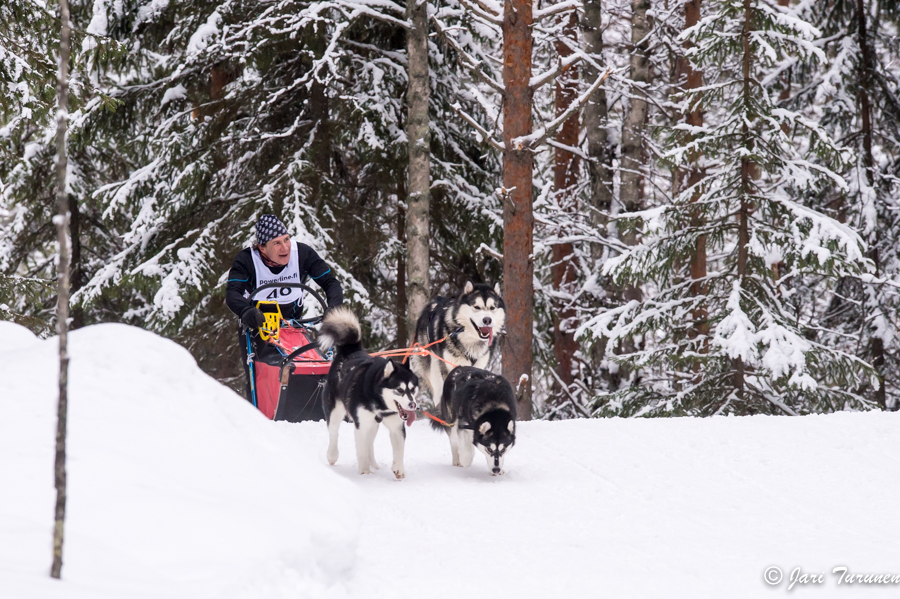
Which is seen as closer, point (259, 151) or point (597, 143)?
point (259, 151)

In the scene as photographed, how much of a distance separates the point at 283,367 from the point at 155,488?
328cm

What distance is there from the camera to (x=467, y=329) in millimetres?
6957

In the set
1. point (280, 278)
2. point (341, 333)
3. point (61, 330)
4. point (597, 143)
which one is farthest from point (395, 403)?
point (597, 143)

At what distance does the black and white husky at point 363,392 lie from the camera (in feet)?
16.2

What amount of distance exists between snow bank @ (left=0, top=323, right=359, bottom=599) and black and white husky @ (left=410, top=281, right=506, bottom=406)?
3448mm

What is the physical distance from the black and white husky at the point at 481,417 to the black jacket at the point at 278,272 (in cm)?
135

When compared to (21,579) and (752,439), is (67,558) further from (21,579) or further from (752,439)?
(752,439)

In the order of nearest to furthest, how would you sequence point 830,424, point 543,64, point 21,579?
point 21,579
point 830,424
point 543,64

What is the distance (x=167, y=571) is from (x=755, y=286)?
8.15m

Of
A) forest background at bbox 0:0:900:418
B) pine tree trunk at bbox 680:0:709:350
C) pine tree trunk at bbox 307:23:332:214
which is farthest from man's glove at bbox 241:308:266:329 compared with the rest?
pine tree trunk at bbox 680:0:709:350

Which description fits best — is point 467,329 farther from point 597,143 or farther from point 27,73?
point 597,143

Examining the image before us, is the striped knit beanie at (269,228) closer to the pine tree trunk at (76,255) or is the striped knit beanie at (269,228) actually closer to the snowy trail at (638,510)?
the snowy trail at (638,510)

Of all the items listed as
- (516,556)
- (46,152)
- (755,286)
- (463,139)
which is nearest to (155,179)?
(46,152)

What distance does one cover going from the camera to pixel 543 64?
55.1 feet
